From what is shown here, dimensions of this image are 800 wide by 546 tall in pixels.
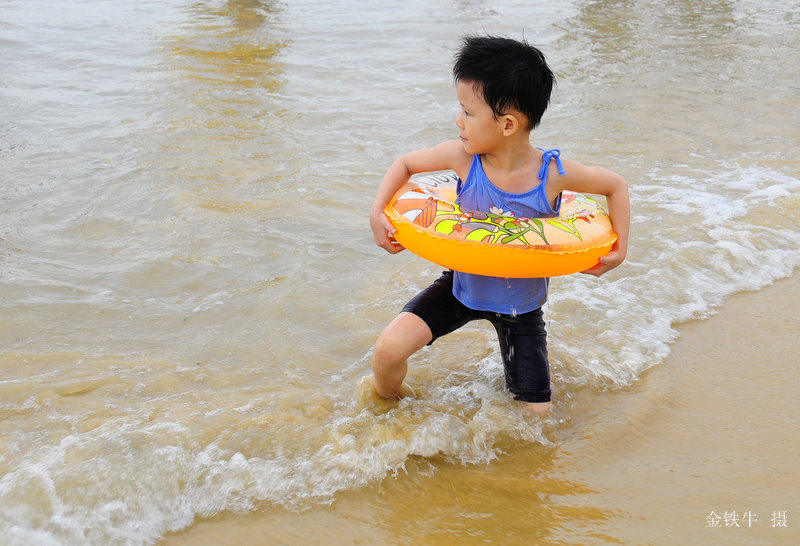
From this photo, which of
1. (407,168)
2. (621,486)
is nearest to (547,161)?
(407,168)

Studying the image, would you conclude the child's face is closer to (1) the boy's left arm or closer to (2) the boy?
(2) the boy

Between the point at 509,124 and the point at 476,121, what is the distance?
0.12 m

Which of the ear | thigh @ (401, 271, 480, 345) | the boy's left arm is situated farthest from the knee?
the ear

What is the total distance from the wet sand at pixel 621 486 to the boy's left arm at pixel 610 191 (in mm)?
702

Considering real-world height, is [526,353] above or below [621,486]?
above

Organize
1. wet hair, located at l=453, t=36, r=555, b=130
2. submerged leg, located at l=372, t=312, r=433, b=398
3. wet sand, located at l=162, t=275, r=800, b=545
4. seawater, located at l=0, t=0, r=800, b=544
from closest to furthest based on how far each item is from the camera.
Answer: wet sand, located at l=162, t=275, r=800, b=545 → wet hair, located at l=453, t=36, r=555, b=130 → seawater, located at l=0, t=0, r=800, b=544 → submerged leg, located at l=372, t=312, r=433, b=398

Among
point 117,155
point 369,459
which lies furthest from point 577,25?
point 369,459

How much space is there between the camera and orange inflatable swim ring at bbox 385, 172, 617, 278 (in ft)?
9.42

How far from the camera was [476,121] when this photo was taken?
290 centimetres

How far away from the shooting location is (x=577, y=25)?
41.1ft

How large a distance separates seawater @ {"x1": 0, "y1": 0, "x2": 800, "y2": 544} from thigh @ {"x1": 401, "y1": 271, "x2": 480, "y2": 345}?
37cm

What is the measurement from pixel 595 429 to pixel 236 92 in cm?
631

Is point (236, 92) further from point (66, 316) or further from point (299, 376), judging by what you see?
point (299, 376)

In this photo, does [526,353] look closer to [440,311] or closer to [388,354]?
[440,311]
